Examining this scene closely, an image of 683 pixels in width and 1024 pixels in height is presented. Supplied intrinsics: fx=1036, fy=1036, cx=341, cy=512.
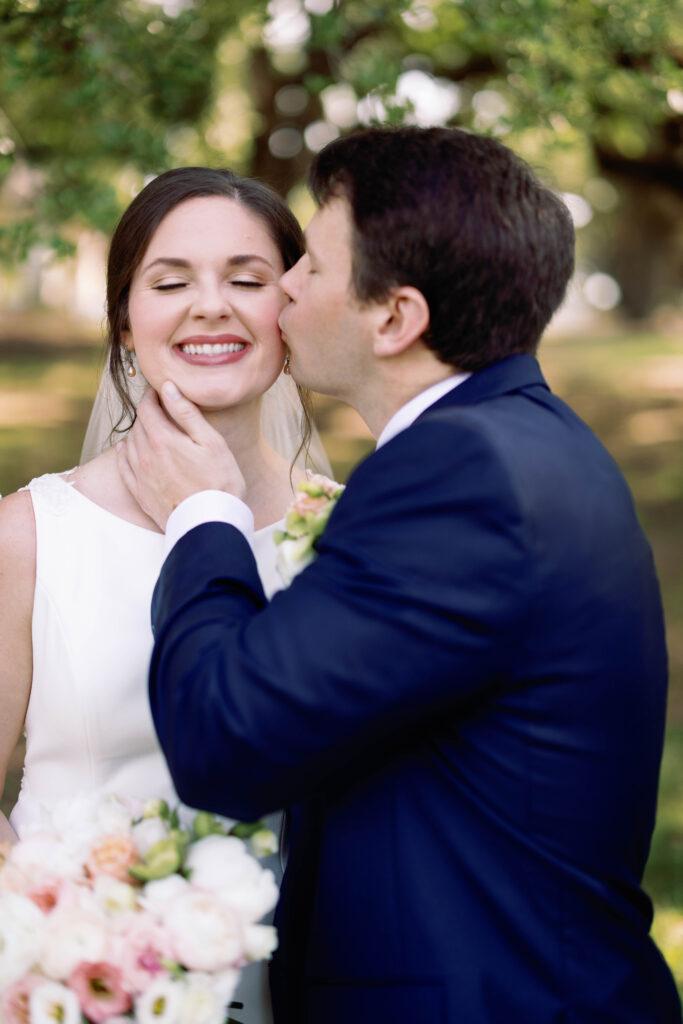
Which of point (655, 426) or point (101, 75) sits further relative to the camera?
point (655, 426)

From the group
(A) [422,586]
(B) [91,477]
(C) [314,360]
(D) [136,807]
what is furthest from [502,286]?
(B) [91,477]

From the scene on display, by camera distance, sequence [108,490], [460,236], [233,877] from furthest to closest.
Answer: [108,490] → [460,236] → [233,877]

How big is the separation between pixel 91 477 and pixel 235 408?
0.46 m

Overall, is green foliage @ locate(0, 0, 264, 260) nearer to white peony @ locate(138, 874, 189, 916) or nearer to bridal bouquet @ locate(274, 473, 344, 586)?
bridal bouquet @ locate(274, 473, 344, 586)

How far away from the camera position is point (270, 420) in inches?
145

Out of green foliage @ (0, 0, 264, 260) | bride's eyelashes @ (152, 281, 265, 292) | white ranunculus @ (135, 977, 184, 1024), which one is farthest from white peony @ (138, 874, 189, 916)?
green foliage @ (0, 0, 264, 260)

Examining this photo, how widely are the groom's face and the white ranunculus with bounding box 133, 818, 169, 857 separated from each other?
98 cm

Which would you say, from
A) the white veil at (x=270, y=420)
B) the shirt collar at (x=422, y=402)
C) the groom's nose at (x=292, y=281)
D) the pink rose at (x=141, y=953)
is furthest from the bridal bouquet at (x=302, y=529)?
the white veil at (x=270, y=420)

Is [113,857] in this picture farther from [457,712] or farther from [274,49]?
[274,49]

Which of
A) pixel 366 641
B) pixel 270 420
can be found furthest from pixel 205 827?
pixel 270 420

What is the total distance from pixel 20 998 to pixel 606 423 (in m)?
12.3

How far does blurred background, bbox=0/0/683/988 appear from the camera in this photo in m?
4.52

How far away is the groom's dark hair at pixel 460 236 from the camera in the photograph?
1975 mm

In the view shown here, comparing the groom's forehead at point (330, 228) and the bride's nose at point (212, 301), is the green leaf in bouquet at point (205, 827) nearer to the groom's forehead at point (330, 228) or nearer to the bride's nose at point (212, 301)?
the groom's forehead at point (330, 228)
